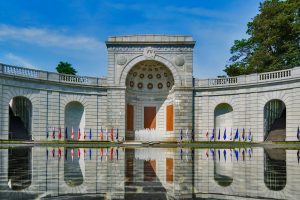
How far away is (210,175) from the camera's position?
9.01 meters

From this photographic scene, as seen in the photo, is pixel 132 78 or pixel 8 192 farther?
pixel 132 78

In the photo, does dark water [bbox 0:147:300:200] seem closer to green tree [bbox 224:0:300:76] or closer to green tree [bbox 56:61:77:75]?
green tree [bbox 224:0:300:76]

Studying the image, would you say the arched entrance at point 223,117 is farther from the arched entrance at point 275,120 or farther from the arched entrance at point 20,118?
the arched entrance at point 20,118

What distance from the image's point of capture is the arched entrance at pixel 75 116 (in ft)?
123

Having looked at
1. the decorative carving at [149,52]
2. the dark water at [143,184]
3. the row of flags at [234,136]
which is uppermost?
the decorative carving at [149,52]

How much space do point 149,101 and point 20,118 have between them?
1601 centimetres

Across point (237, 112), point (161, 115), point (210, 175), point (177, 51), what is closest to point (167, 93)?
point (161, 115)

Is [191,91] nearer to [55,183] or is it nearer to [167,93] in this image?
[167,93]

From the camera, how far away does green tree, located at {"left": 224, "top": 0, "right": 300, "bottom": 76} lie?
3812 centimetres

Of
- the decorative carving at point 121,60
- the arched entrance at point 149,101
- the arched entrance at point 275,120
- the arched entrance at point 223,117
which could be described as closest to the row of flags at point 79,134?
the arched entrance at point 149,101

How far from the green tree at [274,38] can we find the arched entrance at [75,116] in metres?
21.2

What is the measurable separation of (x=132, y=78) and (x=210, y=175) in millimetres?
33099

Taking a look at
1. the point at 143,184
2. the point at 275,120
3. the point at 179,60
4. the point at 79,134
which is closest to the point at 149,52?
the point at 179,60

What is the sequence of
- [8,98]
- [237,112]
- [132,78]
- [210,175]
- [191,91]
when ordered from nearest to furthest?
[210,175]
[8,98]
[237,112]
[191,91]
[132,78]
